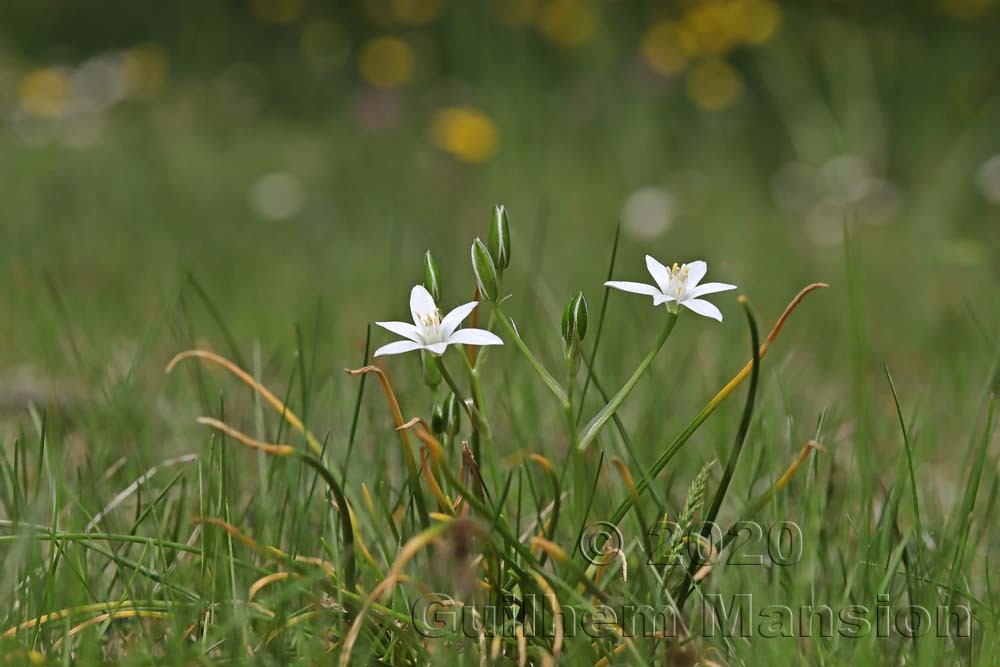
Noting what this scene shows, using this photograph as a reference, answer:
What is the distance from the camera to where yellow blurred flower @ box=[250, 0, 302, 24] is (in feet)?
17.4

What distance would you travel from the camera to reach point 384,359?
1.85 metres

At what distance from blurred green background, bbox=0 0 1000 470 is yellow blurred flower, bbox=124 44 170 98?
2cm

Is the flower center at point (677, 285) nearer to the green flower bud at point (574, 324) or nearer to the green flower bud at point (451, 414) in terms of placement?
the green flower bud at point (574, 324)

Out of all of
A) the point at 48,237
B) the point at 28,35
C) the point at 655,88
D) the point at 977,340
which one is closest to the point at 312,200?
the point at 48,237

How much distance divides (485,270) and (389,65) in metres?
3.94

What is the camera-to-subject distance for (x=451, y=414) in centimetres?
88

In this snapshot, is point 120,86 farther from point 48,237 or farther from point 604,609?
point 604,609

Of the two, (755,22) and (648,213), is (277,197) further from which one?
(755,22)

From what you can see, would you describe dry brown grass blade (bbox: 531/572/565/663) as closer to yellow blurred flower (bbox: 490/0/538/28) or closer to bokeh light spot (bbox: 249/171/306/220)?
bokeh light spot (bbox: 249/171/306/220)

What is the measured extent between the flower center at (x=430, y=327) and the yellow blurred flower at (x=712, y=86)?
11.8 feet

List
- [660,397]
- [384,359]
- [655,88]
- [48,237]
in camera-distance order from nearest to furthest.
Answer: [660,397] → [384,359] → [48,237] → [655,88]

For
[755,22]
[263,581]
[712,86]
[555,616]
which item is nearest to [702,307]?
[555,616]

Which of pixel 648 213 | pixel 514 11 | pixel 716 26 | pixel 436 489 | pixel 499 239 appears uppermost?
pixel 514 11

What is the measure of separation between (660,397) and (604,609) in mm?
595
